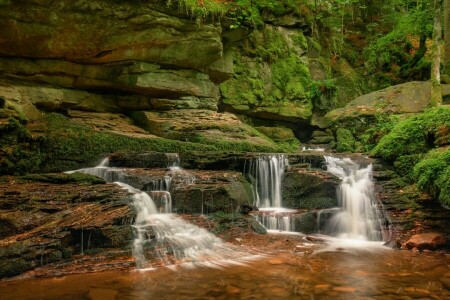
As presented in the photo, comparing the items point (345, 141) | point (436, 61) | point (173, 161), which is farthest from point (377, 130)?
point (173, 161)

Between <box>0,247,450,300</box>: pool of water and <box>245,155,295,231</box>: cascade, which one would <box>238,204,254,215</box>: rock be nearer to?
<box>245,155,295,231</box>: cascade

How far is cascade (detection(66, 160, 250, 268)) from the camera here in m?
5.59

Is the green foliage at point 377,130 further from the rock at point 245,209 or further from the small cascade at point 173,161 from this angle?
the small cascade at point 173,161

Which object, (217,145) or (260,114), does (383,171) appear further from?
(260,114)

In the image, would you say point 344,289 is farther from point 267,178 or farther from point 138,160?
point 138,160

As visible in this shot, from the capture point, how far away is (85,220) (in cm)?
564

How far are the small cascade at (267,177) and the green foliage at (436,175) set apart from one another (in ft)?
11.0

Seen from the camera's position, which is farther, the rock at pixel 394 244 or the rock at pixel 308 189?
the rock at pixel 308 189

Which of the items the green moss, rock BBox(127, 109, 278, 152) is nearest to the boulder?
the green moss

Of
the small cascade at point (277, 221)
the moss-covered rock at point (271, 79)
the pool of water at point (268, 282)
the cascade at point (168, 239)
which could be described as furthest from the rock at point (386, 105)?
the cascade at point (168, 239)

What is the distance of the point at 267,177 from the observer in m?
9.41

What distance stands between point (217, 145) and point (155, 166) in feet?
8.98

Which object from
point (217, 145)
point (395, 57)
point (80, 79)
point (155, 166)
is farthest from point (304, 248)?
point (395, 57)

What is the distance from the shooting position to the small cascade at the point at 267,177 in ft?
30.3
